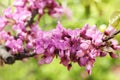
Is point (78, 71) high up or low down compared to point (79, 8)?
down

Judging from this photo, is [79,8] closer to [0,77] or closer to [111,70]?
[111,70]

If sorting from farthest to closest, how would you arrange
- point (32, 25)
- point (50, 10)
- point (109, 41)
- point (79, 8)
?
point (79, 8), point (50, 10), point (32, 25), point (109, 41)

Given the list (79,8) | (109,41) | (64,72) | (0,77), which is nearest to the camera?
(109,41)

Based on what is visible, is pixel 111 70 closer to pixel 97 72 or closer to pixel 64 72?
pixel 97 72

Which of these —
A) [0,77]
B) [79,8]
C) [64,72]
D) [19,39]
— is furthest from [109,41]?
[0,77]

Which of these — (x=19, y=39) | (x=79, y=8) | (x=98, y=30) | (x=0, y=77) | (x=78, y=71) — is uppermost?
(x=98, y=30)


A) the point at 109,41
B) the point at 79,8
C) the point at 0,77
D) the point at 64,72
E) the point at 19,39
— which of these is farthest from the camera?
the point at 0,77

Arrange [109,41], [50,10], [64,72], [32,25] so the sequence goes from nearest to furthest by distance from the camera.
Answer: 1. [109,41]
2. [32,25]
3. [50,10]
4. [64,72]

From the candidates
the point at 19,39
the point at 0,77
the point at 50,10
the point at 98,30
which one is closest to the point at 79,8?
the point at 0,77

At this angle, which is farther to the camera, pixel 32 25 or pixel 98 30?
pixel 32 25
